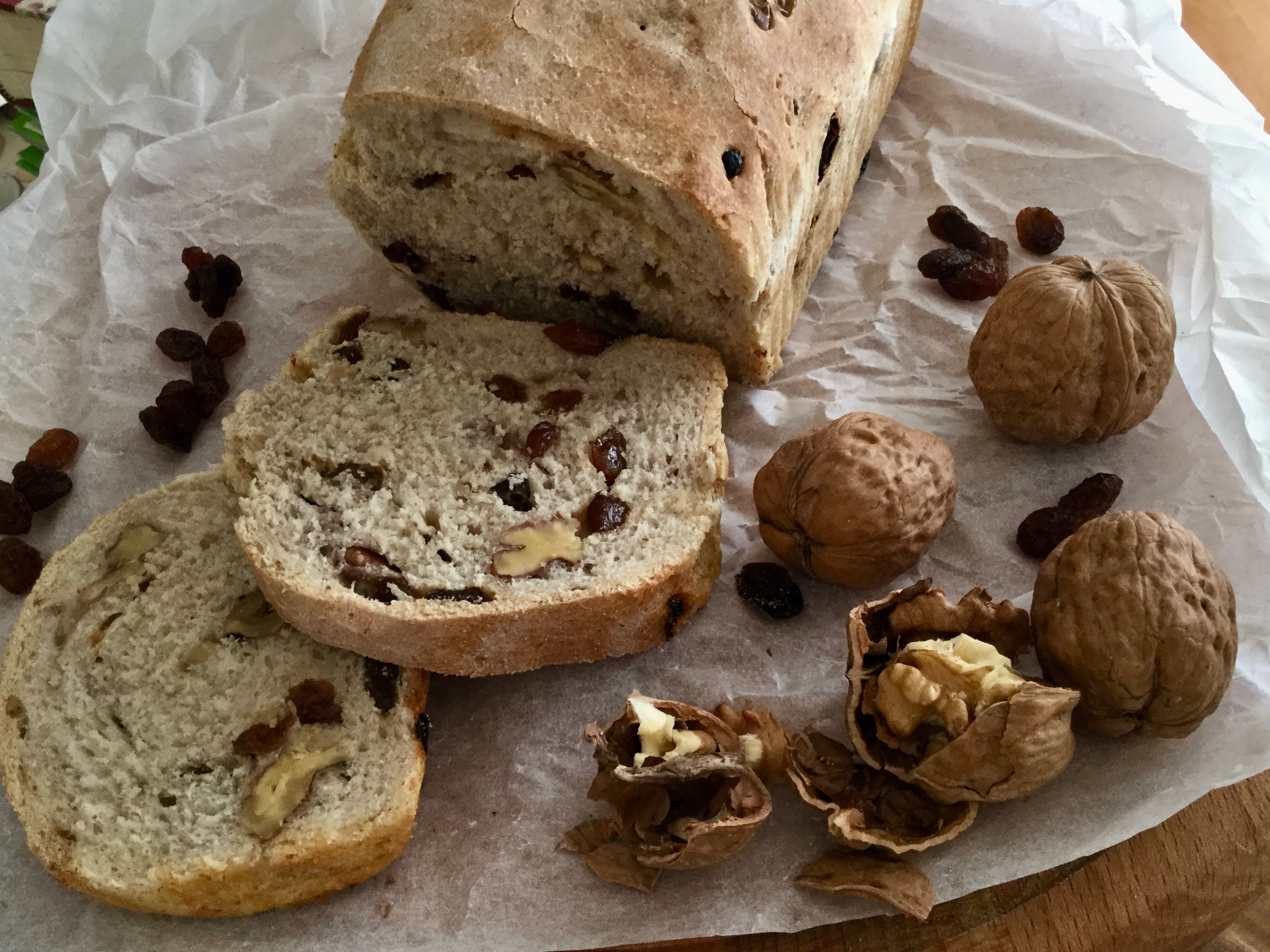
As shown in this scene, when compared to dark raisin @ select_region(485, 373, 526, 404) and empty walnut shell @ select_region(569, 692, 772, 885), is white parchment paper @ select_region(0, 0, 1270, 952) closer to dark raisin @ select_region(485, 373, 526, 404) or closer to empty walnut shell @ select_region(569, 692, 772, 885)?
empty walnut shell @ select_region(569, 692, 772, 885)

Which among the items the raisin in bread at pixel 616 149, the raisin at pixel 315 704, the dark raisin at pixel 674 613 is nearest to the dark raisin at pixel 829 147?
the raisin in bread at pixel 616 149

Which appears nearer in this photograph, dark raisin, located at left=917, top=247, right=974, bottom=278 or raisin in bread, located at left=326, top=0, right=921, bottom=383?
raisin in bread, located at left=326, top=0, right=921, bottom=383

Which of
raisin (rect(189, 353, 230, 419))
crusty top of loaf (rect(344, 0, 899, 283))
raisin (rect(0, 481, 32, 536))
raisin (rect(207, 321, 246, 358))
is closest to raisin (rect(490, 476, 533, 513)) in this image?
crusty top of loaf (rect(344, 0, 899, 283))

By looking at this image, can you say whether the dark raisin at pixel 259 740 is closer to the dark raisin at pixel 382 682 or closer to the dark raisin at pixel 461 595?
the dark raisin at pixel 382 682

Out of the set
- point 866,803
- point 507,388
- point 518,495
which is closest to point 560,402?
point 507,388

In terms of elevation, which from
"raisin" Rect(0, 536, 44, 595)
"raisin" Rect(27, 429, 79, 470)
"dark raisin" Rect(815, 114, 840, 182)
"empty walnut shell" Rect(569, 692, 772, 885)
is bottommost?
"raisin" Rect(0, 536, 44, 595)

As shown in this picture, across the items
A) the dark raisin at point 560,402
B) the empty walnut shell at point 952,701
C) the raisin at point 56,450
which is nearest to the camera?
the empty walnut shell at point 952,701

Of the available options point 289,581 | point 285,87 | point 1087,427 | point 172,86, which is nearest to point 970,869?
point 1087,427
